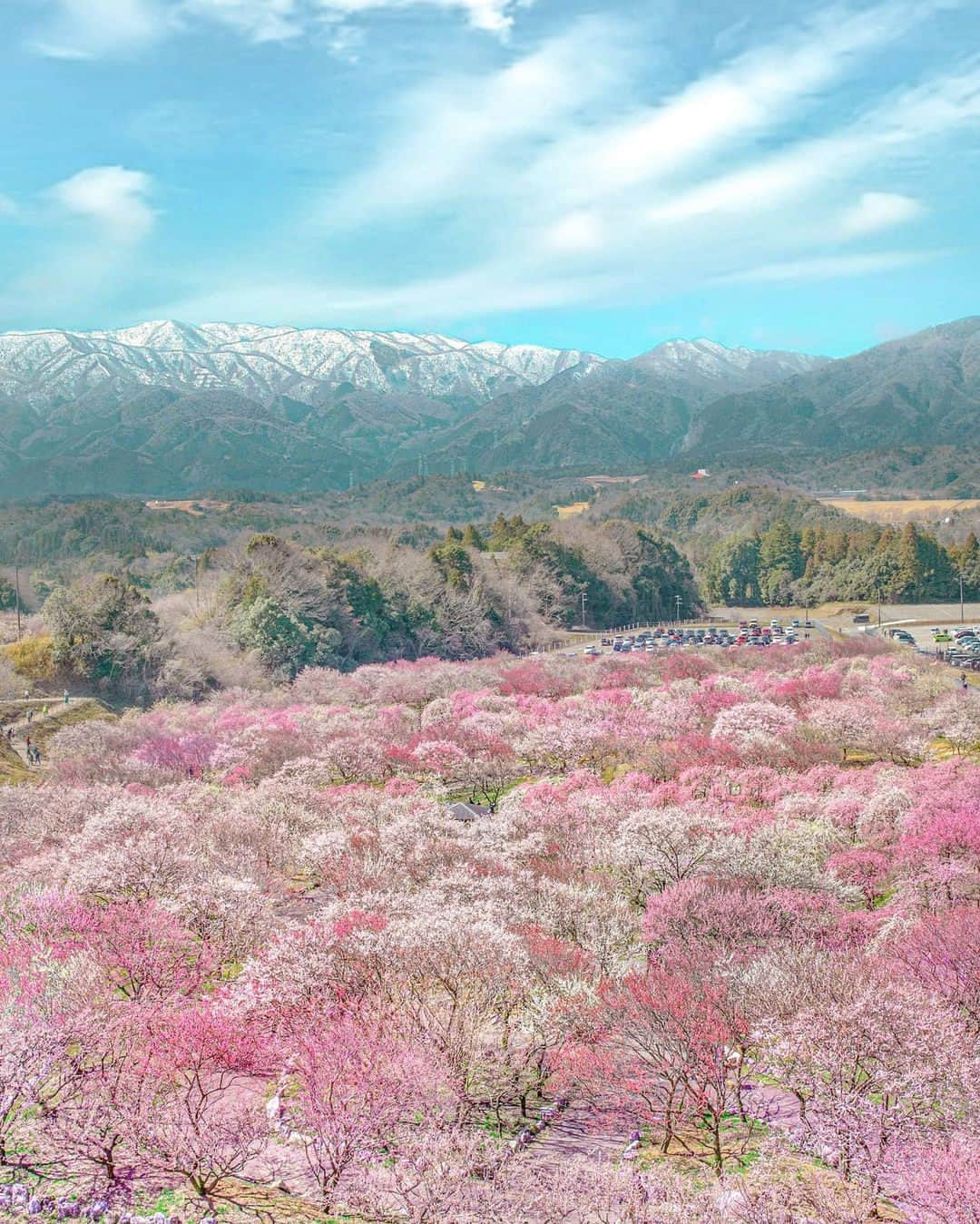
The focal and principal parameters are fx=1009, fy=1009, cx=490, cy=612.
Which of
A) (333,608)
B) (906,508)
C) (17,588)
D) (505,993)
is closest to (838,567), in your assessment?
(333,608)

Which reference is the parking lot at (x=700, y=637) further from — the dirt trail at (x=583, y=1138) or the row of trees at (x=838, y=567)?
the dirt trail at (x=583, y=1138)

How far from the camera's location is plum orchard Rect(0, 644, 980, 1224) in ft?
34.2

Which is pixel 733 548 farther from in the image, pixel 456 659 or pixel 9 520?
pixel 9 520

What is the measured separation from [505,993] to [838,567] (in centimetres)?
8258

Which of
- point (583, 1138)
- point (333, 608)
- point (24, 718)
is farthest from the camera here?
point (333, 608)

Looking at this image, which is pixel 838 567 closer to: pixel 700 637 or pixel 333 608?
pixel 700 637

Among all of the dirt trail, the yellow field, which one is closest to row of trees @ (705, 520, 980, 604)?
the yellow field

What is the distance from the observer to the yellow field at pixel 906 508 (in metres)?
123

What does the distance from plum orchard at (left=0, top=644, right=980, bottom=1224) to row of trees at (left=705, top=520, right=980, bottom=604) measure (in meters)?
64.0

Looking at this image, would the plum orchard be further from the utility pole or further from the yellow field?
the yellow field

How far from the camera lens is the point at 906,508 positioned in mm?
133625

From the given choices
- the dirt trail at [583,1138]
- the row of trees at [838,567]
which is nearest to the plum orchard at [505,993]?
the dirt trail at [583,1138]

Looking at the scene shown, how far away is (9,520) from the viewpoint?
10875 centimetres

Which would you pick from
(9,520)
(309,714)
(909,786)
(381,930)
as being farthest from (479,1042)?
(9,520)
